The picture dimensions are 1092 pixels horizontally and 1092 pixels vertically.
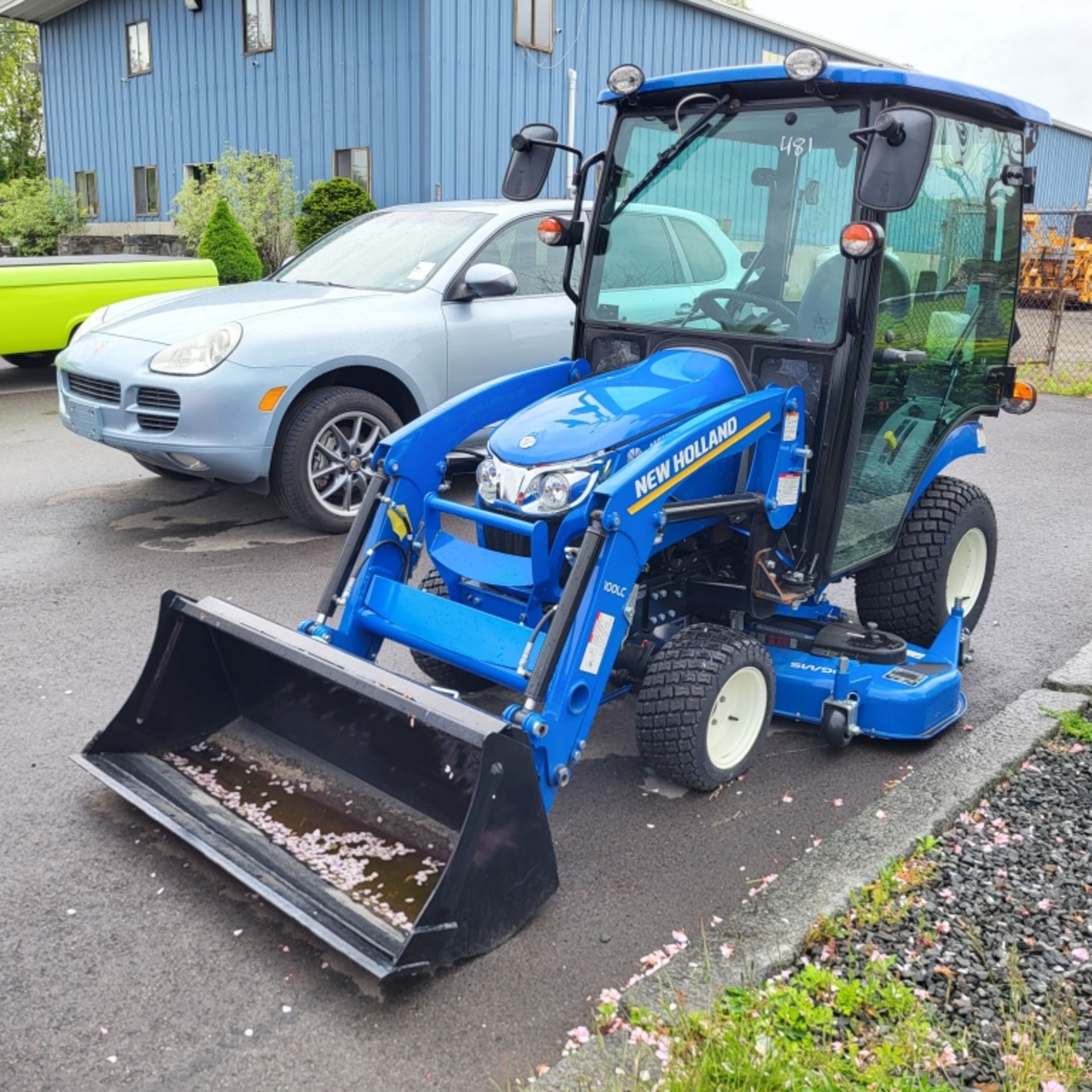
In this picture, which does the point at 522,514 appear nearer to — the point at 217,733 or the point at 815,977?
the point at 217,733

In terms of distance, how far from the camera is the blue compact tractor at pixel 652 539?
127 inches

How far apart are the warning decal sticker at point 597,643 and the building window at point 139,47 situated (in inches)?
920

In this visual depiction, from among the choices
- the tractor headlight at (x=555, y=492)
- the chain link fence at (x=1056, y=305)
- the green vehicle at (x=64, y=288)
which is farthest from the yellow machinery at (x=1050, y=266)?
the tractor headlight at (x=555, y=492)

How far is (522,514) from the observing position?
3.74m

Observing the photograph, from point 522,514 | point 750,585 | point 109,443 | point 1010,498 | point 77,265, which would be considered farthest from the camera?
point 77,265

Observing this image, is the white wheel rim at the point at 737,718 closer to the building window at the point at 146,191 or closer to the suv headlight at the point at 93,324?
the suv headlight at the point at 93,324

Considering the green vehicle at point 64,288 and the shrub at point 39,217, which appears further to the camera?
the shrub at point 39,217

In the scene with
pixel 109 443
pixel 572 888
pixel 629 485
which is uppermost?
pixel 629 485

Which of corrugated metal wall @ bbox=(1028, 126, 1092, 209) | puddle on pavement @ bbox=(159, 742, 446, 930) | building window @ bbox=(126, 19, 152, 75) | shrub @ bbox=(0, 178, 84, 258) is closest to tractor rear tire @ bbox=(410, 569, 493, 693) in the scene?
puddle on pavement @ bbox=(159, 742, 446, 930)

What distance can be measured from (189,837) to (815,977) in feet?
5.61

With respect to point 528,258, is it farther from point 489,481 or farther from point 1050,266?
point 1050,266

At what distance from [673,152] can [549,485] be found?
4.65ft

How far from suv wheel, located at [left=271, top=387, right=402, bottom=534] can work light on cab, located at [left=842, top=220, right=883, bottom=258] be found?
11.4ft

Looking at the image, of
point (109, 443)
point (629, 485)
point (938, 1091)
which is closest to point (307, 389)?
point (109, 443)
